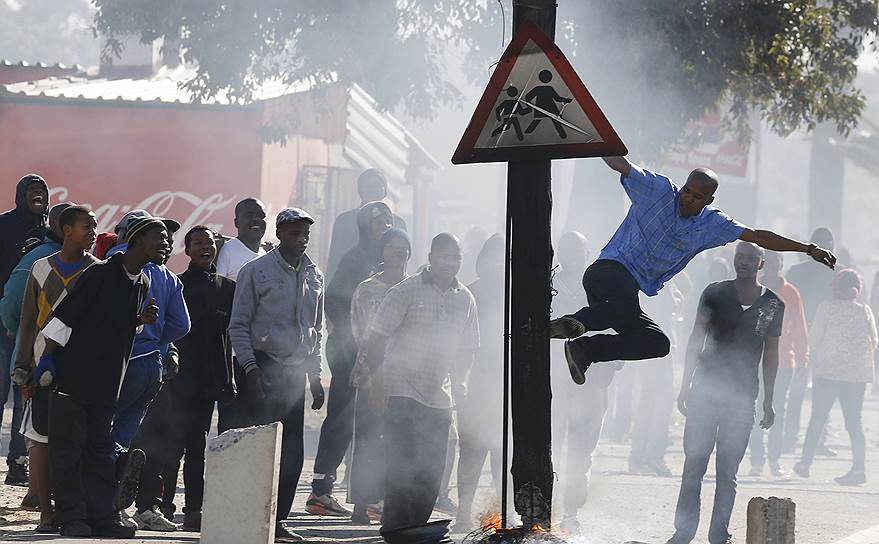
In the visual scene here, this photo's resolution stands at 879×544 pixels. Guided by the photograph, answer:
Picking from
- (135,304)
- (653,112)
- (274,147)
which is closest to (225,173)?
(274,147)

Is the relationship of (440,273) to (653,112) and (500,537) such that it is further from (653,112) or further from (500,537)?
(653,112)

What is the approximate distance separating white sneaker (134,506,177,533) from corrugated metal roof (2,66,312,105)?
33.2 ft

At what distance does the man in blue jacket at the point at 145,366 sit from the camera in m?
7.54

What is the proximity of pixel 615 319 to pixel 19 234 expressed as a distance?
434 centimetres

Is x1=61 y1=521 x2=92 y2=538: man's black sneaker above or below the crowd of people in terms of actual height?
below

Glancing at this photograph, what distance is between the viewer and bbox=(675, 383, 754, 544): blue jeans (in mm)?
8695

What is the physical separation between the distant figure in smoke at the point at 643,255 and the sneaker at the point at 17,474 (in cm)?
419

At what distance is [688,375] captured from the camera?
900 cm

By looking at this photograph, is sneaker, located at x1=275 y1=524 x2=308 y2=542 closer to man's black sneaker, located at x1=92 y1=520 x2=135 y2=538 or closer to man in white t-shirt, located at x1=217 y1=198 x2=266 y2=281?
man's black sneaker, located at x1=92 y1=520 x2=135 y2=538

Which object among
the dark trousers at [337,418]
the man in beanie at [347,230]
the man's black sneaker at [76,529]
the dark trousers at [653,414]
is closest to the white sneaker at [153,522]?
the man's black sneaker at [76,529]

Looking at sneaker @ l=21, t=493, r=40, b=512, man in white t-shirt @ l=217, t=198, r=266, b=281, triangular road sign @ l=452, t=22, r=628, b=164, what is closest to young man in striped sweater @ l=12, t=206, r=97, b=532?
sneaker @ l=21, t=493, r=40, b=512

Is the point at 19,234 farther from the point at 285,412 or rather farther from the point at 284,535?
the point at 284,535

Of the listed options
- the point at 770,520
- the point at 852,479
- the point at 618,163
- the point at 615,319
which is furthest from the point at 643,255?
the point at 852,479

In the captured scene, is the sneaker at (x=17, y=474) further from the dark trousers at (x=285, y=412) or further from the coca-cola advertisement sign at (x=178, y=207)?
the coca-cola advertisement sign at (x=178, y=207)
